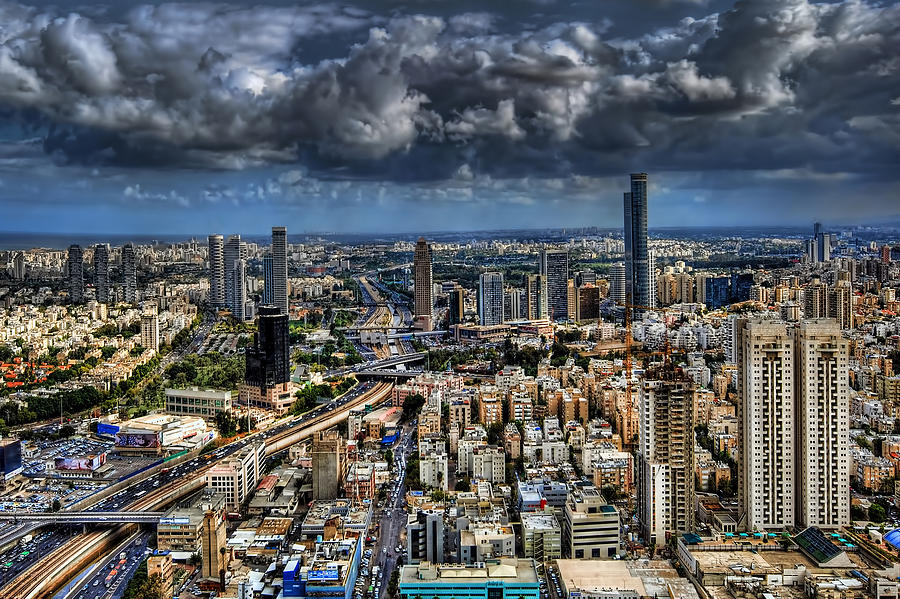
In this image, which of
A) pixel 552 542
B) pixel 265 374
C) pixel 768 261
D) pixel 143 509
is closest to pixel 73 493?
pixel 143 509

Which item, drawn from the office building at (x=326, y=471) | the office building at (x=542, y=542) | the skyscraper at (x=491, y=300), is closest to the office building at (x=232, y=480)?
the office building at (x=326, y=471)

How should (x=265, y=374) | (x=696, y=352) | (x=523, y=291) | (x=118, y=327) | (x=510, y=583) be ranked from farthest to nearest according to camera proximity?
(x=523, y=291) < (x=118, y=327) < (x=696, y=352) < (x=265, y=374) < (x=510, y=583)

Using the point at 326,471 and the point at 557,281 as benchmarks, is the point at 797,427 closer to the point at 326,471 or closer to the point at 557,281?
the point at 326,471

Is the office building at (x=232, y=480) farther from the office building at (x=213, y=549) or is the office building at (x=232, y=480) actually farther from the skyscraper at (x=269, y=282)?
the skyscraper at (x=269, y=282)

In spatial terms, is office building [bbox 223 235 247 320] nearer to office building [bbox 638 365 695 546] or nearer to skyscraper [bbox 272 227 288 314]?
skyscraper [bbox 272 227 288 314]

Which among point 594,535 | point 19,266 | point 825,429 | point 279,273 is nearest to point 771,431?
point 825,429

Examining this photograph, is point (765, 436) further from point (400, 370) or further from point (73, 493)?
point (400, 370)


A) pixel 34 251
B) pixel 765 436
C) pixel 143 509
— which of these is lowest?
pixel 143 509
